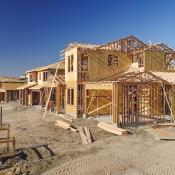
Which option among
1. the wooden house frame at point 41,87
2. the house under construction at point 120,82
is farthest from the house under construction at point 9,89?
the house under construction at point 120,82

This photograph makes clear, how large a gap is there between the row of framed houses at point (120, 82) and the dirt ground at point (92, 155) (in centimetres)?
358

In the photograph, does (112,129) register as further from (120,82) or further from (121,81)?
(121,81)

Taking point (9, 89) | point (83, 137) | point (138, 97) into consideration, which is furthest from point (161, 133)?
point (9, 89)

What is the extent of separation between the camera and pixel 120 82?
21.9m

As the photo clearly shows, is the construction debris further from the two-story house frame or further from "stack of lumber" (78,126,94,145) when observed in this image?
"stack of lumber" (78,126,94,145)

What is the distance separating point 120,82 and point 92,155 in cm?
862

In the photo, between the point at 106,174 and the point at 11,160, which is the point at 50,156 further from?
the point at 106,174

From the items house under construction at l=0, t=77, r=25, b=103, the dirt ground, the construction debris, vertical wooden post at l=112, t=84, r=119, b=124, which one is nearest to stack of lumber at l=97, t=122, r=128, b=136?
the dirt ground

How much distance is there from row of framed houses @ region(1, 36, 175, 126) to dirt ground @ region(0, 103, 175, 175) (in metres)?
3.58

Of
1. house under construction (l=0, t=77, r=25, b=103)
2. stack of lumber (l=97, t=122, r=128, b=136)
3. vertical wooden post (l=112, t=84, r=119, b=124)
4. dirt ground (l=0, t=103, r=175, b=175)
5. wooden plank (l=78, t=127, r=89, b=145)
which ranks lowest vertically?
dirt ground (l=0, t=103, r=175, b=175)

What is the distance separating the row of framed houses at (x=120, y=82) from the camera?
2255 cm

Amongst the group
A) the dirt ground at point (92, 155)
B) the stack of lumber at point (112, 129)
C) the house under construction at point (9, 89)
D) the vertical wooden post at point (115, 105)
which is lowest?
the dirt ground at point (92, 155)

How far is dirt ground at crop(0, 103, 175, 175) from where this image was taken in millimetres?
12320

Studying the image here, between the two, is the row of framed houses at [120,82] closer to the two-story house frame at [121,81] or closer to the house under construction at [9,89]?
the two-story house frame at [121,81]
